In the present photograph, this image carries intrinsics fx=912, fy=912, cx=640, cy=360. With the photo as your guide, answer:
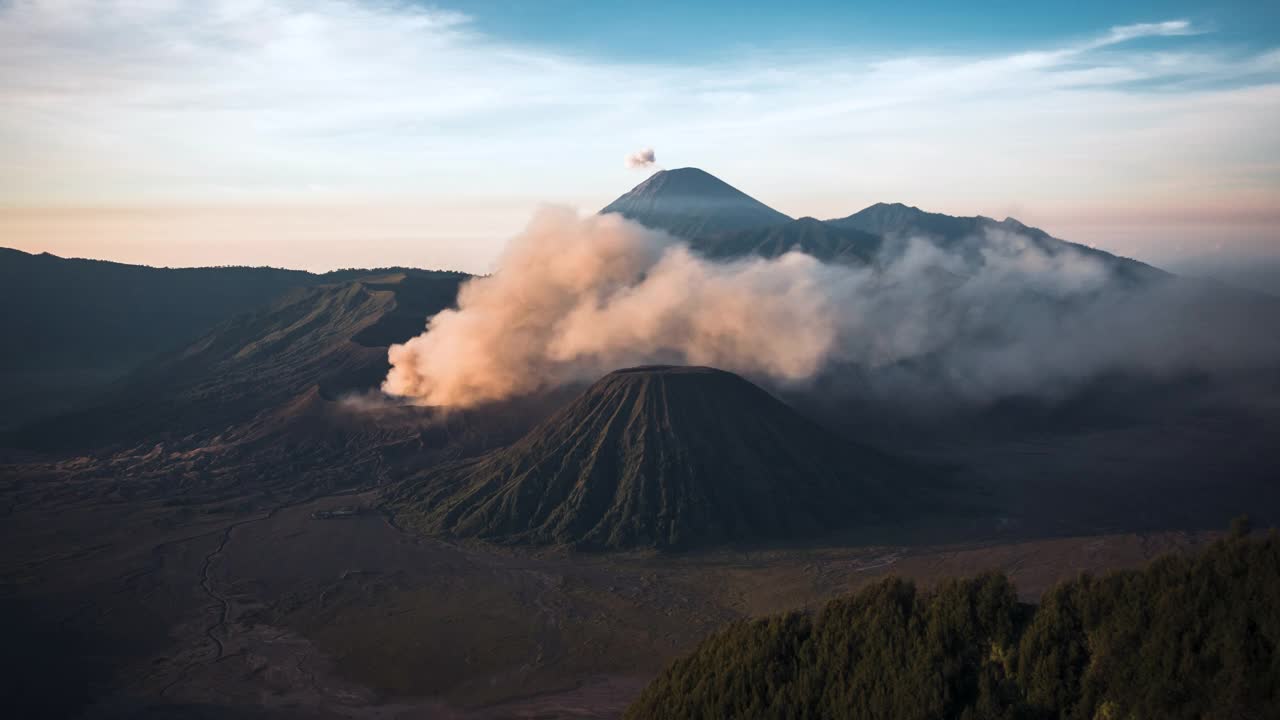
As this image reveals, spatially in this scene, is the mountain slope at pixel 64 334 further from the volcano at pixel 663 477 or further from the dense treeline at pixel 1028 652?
the dense treeline at pixel 1028 652

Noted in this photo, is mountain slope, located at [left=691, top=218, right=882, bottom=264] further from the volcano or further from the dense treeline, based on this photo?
the dense treeline

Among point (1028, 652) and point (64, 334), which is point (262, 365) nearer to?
point (64, 334)

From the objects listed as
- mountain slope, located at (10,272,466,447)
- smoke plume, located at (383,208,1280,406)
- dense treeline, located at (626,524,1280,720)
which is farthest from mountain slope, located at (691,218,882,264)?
dense treeline, located at (626,524,1280,720)

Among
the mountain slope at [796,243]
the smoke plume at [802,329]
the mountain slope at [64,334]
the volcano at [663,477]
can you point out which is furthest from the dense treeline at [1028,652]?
the mountain slope at [64,334]

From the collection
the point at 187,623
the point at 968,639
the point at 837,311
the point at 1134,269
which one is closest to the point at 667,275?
the point at 837,311

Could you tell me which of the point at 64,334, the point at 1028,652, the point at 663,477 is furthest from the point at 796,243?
the point at 1028,652

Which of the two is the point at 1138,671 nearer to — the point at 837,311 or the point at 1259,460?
the point at 1259,460
